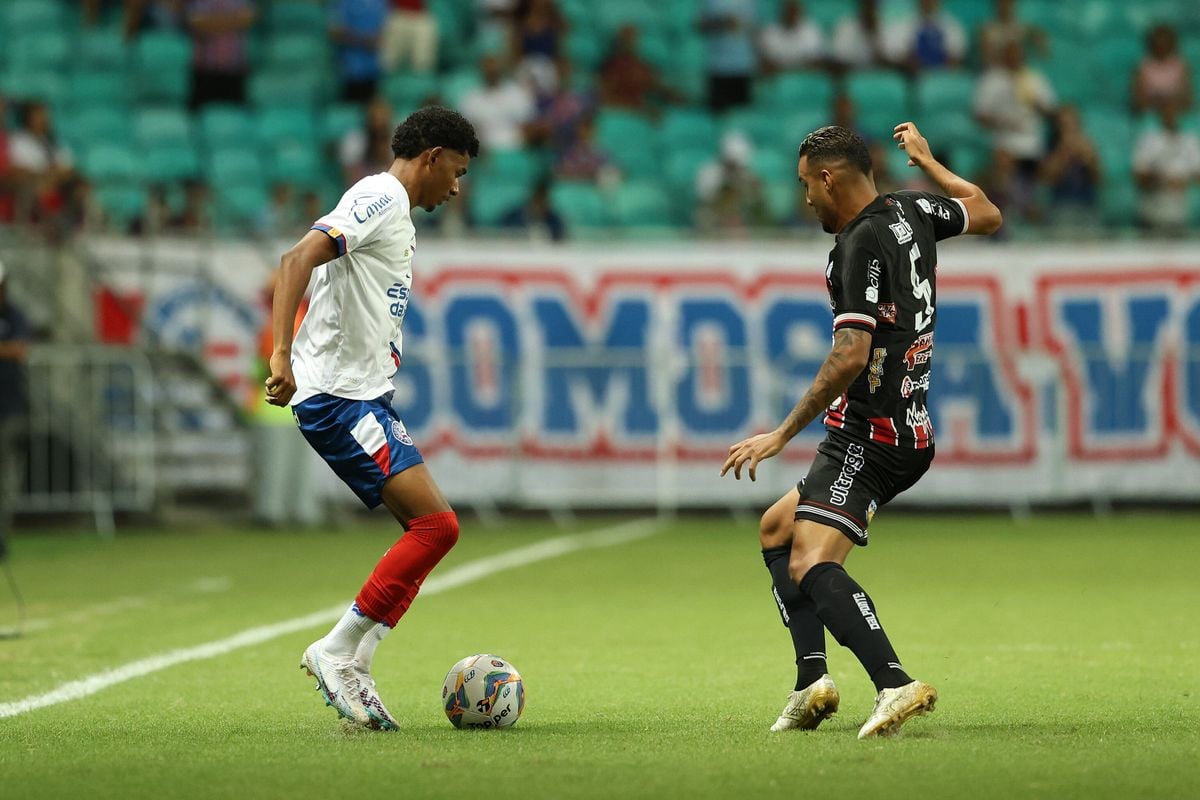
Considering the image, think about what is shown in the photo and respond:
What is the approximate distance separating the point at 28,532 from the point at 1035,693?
13.4 metres

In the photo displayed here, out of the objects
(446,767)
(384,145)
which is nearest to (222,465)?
(384,145)

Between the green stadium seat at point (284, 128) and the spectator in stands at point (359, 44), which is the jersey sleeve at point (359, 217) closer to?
the green stadium seat at point (284, 128)

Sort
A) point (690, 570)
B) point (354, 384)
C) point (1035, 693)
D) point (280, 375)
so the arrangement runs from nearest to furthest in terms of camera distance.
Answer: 1. point (280, 375)
2. point (354, 384)
3. point (1035, 693)
4. point (690, 570)

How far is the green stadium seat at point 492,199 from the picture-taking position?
68.2 feet

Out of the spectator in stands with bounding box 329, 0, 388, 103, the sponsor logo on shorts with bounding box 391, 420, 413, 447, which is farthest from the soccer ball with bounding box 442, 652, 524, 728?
the spectator in stands with bounding box 329, 0, 388, 103

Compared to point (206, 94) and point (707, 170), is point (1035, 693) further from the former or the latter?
point (206, 94)

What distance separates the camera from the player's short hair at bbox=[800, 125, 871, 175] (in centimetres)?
693

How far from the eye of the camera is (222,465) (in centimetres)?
1978

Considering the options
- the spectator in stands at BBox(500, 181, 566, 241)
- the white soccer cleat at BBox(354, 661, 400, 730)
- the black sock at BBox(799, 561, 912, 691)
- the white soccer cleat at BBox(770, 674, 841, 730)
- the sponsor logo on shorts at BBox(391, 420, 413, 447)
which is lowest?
the white soccer cleat at BBox(354, 661, 400, 730)

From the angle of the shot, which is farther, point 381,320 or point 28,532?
Result: point 28,532

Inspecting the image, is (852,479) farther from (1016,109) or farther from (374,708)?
(1016,109)

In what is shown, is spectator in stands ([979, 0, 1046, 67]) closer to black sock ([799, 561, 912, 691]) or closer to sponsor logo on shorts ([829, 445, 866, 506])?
sponsor logo on shorts ([829, 445, 866, 506])

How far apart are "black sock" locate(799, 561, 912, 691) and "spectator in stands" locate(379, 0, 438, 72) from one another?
16.6m

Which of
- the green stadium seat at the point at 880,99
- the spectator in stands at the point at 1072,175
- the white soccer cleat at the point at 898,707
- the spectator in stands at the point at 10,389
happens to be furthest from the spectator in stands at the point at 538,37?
the white soccer cleat at the point at 898,707
